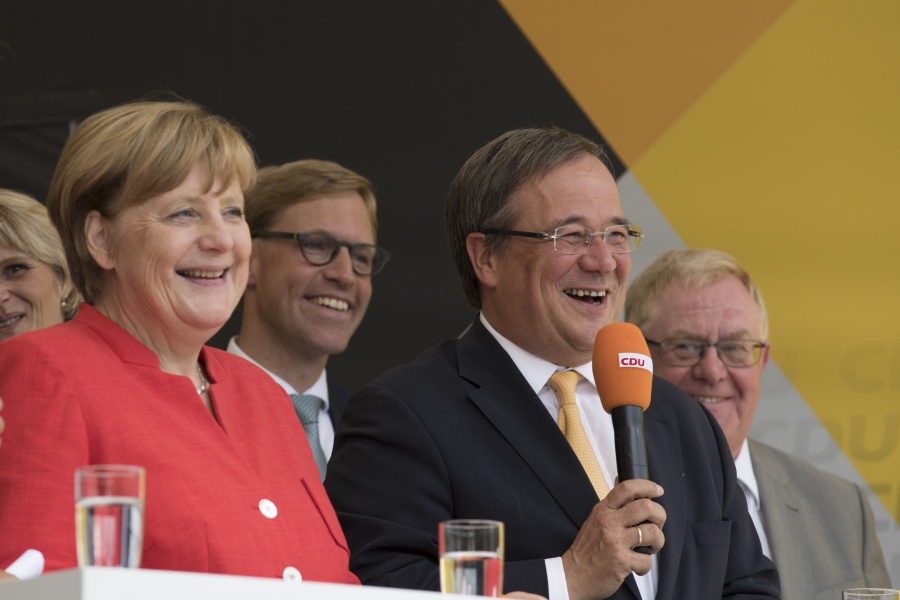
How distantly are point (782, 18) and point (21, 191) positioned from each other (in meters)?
2.83

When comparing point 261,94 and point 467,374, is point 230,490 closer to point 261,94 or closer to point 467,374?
point 467,374

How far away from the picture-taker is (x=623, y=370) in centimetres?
273

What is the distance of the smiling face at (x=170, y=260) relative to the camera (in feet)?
8.39

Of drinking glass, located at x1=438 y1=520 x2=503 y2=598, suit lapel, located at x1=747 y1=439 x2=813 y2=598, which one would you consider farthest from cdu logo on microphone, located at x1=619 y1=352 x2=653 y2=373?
suit lapel, located at x1=747 y1=439 x2=813 y2=598

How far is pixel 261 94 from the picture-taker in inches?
182

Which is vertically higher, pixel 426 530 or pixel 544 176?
pixel 544 176

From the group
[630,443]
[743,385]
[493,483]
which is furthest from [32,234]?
[743,385]

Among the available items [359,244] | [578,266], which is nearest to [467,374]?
[578,266]

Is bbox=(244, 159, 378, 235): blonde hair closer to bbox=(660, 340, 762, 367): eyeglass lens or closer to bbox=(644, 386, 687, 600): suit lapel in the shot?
bbox=(660, 340, 762, 367): eyeglass lens

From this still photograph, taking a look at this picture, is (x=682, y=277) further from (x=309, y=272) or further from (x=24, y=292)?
(x=24, y=292)

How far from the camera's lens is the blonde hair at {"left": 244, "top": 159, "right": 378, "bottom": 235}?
467 centimetres

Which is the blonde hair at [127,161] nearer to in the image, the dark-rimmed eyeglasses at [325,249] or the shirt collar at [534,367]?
the shirt collar at [534,367]

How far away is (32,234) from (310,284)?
3.46 ft

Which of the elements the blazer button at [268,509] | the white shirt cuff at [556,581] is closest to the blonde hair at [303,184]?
the white shirt cuff at [556,581]
